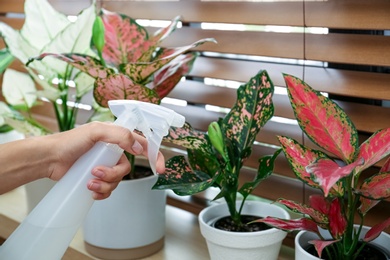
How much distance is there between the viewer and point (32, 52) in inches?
44.9

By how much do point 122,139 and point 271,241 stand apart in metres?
0.27

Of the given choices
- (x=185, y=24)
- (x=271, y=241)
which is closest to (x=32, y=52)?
(x=185, y=24)

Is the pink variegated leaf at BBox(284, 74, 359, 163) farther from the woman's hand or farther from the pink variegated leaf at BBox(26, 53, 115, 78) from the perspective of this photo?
the pink variegated leaf at BBox(26, 53, 115, 78)

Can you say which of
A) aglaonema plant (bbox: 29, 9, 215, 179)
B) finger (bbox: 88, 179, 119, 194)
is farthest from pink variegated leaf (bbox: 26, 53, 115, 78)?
finger (bbox: 88, 179, 119, 194)

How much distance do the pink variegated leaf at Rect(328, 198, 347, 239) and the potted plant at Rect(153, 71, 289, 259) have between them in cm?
11

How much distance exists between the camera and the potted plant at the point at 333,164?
0.76 metres

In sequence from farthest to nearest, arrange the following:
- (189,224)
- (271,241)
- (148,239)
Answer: (189,224), (148,239), (271,241)

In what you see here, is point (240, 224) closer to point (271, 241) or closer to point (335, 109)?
point (271, 241)

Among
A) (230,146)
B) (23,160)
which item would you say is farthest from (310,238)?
(23,160)

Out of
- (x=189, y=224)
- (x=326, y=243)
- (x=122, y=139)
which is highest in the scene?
(x=122, y=139)

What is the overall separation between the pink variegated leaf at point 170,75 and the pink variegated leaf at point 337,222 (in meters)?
0.37

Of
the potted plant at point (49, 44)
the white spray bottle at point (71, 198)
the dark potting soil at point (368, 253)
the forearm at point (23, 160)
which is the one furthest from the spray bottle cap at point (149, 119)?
the potted plant at point (49, 44)

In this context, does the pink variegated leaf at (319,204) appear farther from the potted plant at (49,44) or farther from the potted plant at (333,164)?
the potted plant at (49,44)

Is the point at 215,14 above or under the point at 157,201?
above
